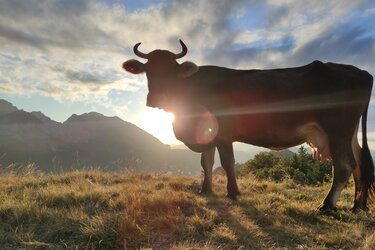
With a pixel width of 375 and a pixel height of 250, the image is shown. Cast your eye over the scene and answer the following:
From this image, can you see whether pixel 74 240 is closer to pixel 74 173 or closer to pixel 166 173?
pixel 74 173

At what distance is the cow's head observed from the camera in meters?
8.95

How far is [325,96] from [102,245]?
18.3 feet

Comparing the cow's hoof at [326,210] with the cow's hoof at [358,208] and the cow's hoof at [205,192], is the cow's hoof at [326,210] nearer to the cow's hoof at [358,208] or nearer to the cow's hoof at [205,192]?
the cow's hoof at [358,208]

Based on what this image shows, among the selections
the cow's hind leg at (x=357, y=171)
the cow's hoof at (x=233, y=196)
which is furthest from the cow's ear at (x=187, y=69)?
the cow's hind leg at (x=357, y=171)

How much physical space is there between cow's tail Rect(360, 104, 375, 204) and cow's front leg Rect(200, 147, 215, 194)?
11.4 ft

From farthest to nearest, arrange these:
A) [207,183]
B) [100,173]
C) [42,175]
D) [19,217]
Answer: [100,173]
[42,175]
[207,183]
[19,217]

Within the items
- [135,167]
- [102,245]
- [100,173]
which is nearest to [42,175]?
[100,173]

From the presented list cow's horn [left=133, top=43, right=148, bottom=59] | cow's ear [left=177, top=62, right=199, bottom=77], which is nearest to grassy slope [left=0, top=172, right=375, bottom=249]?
cow's ear [left=177, top=62, right=199, bottom=77]

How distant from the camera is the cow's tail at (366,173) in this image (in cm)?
820

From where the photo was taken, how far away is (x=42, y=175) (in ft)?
36.3

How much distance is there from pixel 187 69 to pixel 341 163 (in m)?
3.98

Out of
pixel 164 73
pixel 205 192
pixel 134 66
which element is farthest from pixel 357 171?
pixel 134 66

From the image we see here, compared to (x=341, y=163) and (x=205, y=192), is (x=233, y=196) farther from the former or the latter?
(x=341, y=163)

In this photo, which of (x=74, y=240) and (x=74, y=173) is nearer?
(x=74, y=240)
